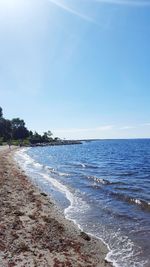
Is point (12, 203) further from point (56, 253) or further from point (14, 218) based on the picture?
point (56, 253)

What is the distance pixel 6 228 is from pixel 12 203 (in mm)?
5285

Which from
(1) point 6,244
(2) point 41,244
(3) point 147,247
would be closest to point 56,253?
(2) point 41,244

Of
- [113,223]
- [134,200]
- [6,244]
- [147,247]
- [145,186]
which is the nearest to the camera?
[6,244]

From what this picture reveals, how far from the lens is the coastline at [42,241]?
9.87 m

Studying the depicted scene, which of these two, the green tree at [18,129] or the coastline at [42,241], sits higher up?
the green tree at [18,129]

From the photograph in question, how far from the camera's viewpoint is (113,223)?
1561 cm

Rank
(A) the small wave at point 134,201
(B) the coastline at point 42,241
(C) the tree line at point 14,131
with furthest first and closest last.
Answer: (C) the tree line at point 14,131 → (A) the small wave at point 134,201 → (B) the coastline at point 42,241

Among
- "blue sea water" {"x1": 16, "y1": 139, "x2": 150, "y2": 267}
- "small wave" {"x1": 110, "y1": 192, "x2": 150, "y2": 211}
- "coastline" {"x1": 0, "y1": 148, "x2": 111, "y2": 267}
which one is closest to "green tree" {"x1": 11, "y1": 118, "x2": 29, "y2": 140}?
"blue sea water" {"x1": 16, "y1": 139, "x2": 150, "y2": 267}

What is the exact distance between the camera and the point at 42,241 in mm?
11617

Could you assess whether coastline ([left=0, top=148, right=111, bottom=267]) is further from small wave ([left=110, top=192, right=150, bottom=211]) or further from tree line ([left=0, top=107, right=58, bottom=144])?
tree line ([left=0, top=107, right=58, bottom=144])

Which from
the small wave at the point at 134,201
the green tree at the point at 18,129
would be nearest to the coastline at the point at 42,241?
the small wave at the point at 134,201

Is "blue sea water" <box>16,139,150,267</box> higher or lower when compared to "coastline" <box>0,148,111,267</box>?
lower

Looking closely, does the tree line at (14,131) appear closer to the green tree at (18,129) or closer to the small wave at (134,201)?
the green tree at (18,129)

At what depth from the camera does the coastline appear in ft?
32.4
